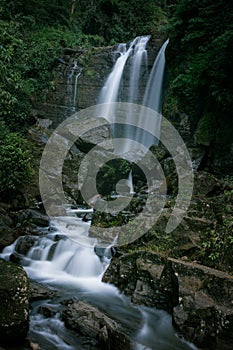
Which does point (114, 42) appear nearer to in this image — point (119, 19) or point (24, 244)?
point (119, 19)

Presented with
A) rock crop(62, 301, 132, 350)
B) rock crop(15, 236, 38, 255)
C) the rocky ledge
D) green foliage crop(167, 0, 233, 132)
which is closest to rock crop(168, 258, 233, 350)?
the rocky ledge

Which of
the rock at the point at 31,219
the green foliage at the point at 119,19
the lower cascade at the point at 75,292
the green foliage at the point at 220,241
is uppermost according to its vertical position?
the green foliage at the point at 119,19

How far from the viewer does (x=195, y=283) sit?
5.06 m

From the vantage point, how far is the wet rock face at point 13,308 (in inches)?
154

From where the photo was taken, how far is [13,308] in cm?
402

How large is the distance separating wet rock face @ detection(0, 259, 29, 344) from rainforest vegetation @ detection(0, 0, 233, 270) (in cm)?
402

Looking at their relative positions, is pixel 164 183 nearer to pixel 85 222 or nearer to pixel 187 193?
pixel 187 193

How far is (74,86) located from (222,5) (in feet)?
27.1

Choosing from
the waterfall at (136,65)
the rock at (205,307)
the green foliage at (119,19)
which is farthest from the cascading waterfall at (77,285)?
the green foliage at (119,19)

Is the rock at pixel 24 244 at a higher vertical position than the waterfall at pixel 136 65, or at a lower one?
lower

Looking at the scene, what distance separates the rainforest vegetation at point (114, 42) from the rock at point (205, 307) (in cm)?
513

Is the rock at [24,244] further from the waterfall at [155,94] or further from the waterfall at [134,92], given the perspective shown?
the waterfall at [155,94]

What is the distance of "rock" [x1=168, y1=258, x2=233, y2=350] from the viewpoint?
A: 4.52 metres

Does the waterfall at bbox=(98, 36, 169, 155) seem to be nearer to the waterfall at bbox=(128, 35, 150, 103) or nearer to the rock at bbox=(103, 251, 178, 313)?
the waterfall at bbox=(128, 35, 150, 103)
